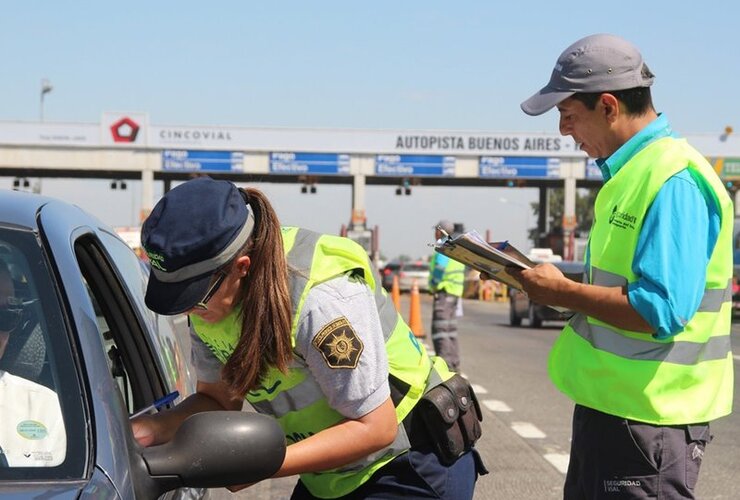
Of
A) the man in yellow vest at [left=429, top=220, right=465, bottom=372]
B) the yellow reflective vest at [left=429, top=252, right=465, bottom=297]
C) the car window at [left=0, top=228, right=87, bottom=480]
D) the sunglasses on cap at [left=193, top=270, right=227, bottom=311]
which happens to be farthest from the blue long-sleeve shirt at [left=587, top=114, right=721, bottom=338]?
the yellow reflective vest at [left=429, top=252, right=465, bottom=297]

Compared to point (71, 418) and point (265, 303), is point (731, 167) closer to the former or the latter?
point (265, 303)

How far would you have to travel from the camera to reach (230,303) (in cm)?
271

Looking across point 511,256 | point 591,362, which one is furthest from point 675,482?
point 511,256

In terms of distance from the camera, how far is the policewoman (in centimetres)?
256

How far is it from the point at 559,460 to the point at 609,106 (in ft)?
17.6

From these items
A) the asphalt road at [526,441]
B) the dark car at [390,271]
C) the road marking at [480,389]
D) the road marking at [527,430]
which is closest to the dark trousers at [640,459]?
the asphalt road at [526,441]

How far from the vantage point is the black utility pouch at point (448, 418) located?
3033 mm

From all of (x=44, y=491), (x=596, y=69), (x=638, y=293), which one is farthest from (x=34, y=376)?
(x=596, y=69)

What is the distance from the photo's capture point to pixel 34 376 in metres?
2.57

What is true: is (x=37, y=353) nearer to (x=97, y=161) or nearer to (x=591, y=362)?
(x=591, y=362)

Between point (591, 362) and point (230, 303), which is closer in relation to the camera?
point (230, 303)

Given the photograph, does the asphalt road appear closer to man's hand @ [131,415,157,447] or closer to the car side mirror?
man's hand @ [131,415,157,447]

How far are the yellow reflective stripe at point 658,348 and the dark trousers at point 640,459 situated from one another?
6.5 inches

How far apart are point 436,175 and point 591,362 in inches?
2161
